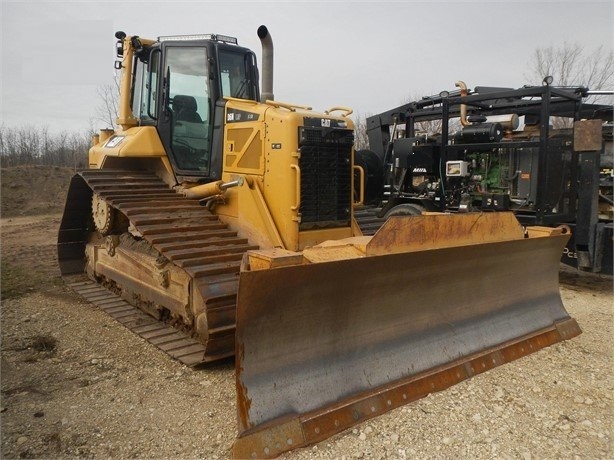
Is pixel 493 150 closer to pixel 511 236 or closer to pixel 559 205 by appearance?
pixel 559 205

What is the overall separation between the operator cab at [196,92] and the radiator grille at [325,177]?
106 cm

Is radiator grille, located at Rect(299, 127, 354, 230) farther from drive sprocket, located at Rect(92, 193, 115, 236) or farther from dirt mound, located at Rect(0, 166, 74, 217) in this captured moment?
dirt mound, located at Rect(0, 166, 74, 217)

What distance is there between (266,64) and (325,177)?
54.0 inches

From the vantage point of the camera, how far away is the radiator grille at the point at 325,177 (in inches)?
189

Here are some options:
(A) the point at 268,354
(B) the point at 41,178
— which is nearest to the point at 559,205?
(A) the point at 268,354

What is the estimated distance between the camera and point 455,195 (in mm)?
8320

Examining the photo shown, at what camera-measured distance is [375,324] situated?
11.9ft

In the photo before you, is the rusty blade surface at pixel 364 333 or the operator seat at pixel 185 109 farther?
the operator seat at pixel 185 109

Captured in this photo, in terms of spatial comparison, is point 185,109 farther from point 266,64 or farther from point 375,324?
point 375,324

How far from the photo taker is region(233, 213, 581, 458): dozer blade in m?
3.02

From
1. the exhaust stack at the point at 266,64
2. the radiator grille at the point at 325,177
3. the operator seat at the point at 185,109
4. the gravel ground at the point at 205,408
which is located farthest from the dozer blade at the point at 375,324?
the operator seat at the point at 185,109

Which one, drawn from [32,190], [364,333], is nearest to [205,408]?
[364,333]

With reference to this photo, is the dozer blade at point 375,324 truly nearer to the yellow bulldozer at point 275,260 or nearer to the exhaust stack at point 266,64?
the yellow bulldozer at point 275,260

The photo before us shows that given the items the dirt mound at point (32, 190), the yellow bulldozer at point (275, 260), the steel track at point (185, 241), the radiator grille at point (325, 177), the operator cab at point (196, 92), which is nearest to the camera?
the yellow bulldozer at point (275, 260)
